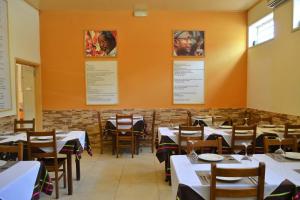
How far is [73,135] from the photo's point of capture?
4.11m

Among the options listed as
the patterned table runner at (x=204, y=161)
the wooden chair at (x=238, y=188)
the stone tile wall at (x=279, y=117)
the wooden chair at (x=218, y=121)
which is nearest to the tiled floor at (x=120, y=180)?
the wooden chair at (x=218, y=121)

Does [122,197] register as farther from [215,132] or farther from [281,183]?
[281,183]

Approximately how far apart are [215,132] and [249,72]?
316cm

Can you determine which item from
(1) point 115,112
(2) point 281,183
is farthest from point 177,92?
(2) point 281,183

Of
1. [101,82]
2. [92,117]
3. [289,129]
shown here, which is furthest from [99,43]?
[289,129]

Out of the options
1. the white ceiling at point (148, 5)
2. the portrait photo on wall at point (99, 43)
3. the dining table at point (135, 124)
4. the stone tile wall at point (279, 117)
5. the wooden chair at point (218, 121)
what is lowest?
the dining table at point (135, 124)

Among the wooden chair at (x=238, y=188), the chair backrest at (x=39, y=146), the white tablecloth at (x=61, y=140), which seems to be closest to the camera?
the wooden chair at (x=238, y=188)

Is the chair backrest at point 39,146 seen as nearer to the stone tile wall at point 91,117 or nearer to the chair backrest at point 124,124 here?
the chair backrest at point 124,124

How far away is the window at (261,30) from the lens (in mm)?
5793

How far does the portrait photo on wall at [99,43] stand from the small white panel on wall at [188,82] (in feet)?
5.02

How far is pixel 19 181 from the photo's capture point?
210 cm

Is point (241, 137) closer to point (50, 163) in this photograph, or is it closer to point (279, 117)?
point (279, 117)

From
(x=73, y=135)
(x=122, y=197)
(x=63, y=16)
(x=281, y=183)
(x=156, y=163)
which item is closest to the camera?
(x=281, y=183)

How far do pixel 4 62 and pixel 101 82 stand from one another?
7.38 ft
